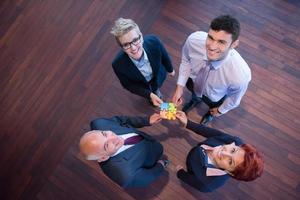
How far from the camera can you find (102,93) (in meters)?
3.65

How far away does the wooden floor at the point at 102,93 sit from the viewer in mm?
3270

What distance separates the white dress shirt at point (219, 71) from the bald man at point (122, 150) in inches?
19.9

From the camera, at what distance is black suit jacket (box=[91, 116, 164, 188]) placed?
2.29m

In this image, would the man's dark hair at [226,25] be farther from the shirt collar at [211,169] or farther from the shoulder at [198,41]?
the shirt collar at [211,169]

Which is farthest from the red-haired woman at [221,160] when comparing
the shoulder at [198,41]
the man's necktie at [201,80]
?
the shoulder at [198,41]

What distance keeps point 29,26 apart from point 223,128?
2828 millimetres

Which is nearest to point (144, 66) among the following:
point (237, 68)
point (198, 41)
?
point (198, 41)

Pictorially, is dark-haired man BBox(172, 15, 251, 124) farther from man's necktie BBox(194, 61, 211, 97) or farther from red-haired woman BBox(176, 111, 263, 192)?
red-haired woman BBox(176, 111, 263, 192)

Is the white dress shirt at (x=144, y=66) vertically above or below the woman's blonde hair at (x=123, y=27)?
below

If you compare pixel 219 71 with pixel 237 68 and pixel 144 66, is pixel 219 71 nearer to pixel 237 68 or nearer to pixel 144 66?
pixel 237 68

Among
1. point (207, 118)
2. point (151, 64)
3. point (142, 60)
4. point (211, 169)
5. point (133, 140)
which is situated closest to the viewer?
point (211, 169)

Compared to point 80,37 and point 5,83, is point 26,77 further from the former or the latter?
point 80,37

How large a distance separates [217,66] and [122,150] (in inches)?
37.5

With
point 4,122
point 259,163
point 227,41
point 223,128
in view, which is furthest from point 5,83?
point 259,163
